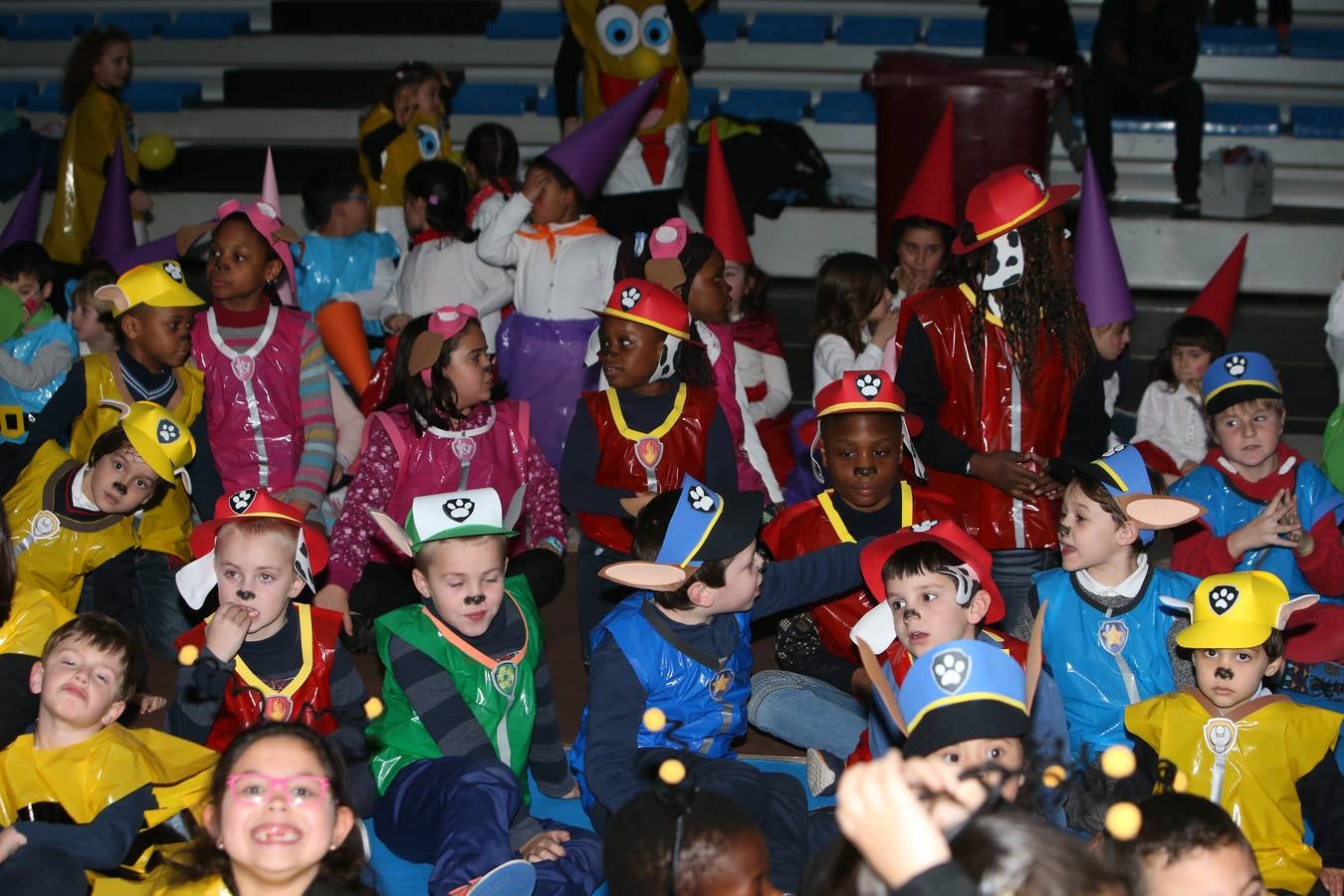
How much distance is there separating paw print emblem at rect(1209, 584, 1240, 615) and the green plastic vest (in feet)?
4.60

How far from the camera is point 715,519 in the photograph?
122 inches

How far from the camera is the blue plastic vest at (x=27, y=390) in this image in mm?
4848

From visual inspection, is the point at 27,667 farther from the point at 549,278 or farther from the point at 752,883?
the point at 549,278

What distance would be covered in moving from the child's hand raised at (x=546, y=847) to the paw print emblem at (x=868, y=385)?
1.26 metres

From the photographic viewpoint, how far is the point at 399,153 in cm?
657

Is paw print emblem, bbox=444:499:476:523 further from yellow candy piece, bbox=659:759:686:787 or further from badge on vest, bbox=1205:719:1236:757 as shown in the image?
badge on vest, bbox=1205:719:1236:757

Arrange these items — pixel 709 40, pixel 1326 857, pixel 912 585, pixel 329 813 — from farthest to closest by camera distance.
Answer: pixel 709 40 < pixel 912 585 < pixel 1326 857 < pixel 329 813

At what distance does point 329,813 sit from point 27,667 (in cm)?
118

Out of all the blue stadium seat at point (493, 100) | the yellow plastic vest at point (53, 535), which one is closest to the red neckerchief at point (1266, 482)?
the yellow plastic vest at point (53, 535)

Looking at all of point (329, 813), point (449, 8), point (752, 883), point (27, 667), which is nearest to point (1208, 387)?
point (752, 883)

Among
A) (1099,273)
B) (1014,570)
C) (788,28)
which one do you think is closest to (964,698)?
(1014,570)

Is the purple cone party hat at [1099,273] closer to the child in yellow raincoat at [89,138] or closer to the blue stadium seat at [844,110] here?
the child in yellow raincoat at [89,138]

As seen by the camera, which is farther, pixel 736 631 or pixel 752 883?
pixel 736 631

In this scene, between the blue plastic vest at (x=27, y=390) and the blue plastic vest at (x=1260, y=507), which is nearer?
the blue plastic vest at (x=1260, y=507)
